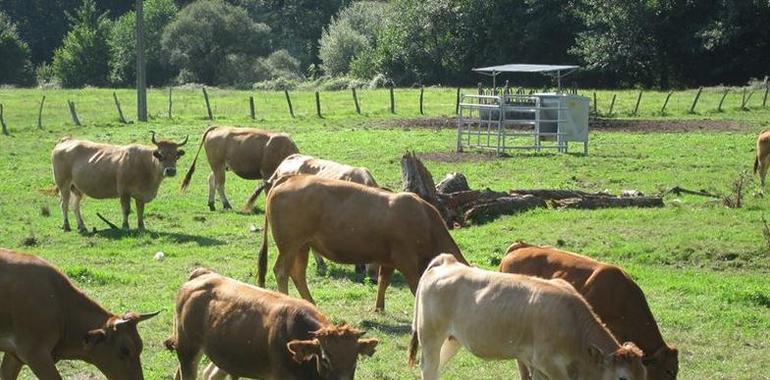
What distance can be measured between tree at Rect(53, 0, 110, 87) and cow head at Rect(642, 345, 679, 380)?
261ft

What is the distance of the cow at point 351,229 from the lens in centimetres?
1402

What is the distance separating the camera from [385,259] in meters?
14.2

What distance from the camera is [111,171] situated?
22.6 metres

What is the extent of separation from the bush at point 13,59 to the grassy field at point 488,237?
2055 inches

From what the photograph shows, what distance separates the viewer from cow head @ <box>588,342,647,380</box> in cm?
925

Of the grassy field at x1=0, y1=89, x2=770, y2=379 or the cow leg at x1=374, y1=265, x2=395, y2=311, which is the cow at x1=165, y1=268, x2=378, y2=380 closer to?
the grassy field at x1=0, y1=89, x2=770, y2=379

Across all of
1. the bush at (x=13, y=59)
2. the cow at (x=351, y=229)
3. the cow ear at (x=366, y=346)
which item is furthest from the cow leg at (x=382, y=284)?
the bush at (x=13, y=59)

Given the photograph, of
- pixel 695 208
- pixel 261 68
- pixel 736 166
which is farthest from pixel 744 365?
pixel 261 68

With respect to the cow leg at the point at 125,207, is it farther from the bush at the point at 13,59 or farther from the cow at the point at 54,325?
the bush at the point at 13,59

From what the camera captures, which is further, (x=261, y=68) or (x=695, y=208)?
(x=261, y=68)

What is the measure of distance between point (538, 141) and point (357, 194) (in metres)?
20.8

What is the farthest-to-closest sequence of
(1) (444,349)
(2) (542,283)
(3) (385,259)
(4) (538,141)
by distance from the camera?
1. (4) (538,141)
2. (3) (385,259)
3. (1) (444,349)
4. (2) (542,283)

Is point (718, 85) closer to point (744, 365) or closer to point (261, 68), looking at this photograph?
point (261, 68)

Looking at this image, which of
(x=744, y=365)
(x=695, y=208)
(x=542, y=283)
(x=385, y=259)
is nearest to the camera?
(x=542, y=283)
